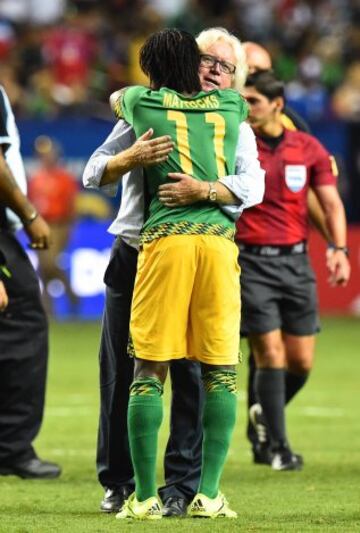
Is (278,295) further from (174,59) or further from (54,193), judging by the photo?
(54,193)

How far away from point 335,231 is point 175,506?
2722 mm

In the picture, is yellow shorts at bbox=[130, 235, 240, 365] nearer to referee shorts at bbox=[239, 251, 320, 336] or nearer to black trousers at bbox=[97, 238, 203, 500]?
black trousers at bbox=[97, 238, 203, 500]

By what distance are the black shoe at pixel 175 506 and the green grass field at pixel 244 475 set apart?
0.20 meters

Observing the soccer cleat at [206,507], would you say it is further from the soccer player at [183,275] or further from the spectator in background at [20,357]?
the spectator in background at [20,357]

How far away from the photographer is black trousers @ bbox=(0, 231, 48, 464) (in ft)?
28.0

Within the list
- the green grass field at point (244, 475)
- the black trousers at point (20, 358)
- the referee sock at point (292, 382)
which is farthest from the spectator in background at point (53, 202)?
the black trousers at point (20, 358)

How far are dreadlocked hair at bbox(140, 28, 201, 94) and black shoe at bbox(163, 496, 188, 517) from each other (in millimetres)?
1742

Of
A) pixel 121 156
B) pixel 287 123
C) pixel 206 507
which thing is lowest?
pixel 206 507

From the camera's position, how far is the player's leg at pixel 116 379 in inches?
271

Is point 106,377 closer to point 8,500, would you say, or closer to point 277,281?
point 8,500

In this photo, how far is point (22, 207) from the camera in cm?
815

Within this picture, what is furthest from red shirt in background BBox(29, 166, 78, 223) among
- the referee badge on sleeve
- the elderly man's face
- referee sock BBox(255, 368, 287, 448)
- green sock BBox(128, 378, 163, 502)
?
green sock BBox(128, 378, 163, 502)

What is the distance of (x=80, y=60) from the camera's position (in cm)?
2286

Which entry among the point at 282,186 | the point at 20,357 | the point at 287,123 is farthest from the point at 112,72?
the point at 20,357
